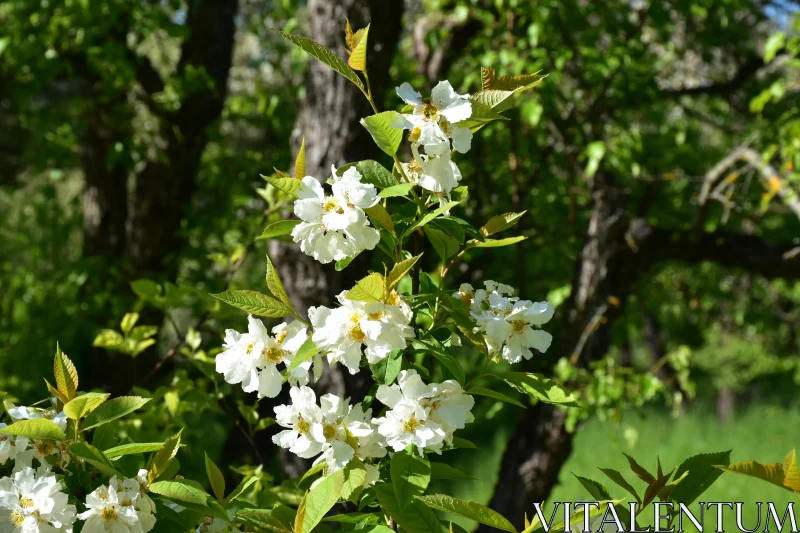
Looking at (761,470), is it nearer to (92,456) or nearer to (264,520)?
(264,520)

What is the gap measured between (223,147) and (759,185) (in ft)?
9.31

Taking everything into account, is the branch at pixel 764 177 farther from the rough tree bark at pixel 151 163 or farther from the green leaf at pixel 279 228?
the green leaf at pixel 279 228

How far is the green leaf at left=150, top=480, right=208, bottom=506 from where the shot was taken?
99cm

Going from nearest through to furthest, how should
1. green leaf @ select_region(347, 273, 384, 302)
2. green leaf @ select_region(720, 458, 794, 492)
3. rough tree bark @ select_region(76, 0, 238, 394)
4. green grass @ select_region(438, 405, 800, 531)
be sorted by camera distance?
1. green leaf @ select_region(720, 458, 794, 492)
2. green leaf @ select_region(347, 273, 384, 302)
3. rough tree bark @ select_region(76, 0, 238, 394)
4. green grass @ select_region(438, 405, 800, 531)

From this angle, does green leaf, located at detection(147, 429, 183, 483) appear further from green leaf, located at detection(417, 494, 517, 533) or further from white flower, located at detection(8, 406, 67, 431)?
green leaf, located at detection(417, 494, 517, 533)

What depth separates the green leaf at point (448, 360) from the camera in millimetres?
1049

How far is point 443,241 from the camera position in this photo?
1.11 metres

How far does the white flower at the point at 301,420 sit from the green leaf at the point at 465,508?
159 millimetres

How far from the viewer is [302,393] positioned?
1034 millimetres

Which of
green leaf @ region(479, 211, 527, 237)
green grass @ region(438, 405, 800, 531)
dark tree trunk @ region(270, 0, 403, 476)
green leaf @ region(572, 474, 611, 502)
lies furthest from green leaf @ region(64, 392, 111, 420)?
green grass @ region(438, 405, 800, 531)

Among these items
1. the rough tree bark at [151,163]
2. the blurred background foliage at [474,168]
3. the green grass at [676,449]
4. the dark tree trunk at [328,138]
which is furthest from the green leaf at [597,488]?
the green grass at [676,449]

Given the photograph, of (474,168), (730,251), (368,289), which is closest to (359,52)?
(368,289)

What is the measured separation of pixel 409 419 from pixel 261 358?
0.71 ft

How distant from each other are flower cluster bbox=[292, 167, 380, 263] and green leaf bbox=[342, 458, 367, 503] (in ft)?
0.87
